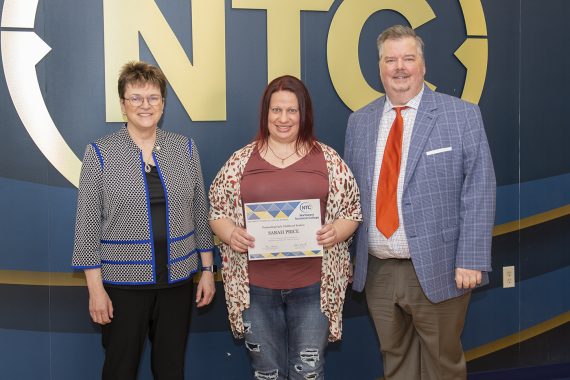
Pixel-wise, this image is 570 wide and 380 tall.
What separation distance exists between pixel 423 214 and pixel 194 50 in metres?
1.47

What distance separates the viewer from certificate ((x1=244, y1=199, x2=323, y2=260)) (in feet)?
8.34

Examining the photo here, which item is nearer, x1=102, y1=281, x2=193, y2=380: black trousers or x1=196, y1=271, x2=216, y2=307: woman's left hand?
x1=102, y1=281, x2=193, y2=380: black trousers

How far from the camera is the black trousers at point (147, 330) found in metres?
2.59

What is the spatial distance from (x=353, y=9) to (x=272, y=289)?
66.0 inches

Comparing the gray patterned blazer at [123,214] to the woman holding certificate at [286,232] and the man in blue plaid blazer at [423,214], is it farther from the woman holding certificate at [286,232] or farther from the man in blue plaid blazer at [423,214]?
the man in blue plaid blazer at [423,214]

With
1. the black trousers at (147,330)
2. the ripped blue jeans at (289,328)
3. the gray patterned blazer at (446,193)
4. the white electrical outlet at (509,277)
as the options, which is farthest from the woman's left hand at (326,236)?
the white electrical outlet at (509,277)

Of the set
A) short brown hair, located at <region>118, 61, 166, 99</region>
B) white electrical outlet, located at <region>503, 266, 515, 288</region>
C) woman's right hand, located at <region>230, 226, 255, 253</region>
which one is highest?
short brown hair, located at <region>118, 61, 166, 99</region>

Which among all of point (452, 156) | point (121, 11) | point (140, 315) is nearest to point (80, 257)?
point (140, 315)

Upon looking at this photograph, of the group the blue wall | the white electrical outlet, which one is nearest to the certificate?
the blue wall

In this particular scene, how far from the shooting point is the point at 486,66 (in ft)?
12.1

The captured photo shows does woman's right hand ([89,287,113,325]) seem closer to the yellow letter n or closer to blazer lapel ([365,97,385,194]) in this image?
the yellow letter n

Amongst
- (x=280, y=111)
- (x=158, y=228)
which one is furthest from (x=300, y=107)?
(x=158, y=228)

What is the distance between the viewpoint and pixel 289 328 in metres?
2.68

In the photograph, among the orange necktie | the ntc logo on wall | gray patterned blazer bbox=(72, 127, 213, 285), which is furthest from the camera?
the ntc logo on wall
